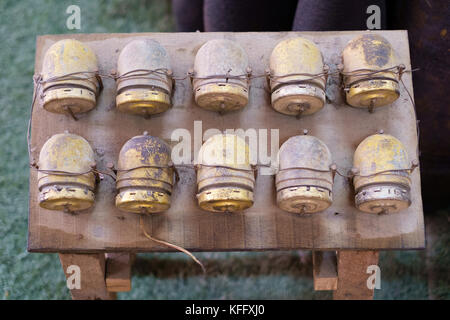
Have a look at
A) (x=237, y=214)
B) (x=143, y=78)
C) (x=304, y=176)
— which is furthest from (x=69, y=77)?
(x=304, y=176)

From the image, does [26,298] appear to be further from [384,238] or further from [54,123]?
[384,238]

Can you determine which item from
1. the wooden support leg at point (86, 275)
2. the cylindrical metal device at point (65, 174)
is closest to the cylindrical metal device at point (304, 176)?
the cylindrical metal device at point (65, 174)

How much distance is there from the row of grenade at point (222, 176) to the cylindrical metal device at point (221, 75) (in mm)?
166

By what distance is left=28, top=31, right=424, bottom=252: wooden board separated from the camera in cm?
207

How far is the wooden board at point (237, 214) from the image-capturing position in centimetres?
207

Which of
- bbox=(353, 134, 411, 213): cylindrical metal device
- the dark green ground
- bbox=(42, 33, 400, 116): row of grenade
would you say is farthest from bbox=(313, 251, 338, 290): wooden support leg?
bbox=(42, 33, 400, 116): row of grenade

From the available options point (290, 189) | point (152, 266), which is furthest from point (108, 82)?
point (152, 266)

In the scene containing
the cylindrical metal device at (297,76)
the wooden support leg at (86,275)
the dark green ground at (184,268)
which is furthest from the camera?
the dark green ground at (184,268)

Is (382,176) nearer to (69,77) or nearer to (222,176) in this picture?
(222,176)

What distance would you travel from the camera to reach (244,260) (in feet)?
9.88

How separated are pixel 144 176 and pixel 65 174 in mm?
274

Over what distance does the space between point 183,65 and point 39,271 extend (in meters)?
1.40

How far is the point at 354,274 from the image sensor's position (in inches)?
91.5

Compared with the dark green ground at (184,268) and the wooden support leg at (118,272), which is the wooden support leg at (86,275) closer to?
the wooden support leg at (118,272)
